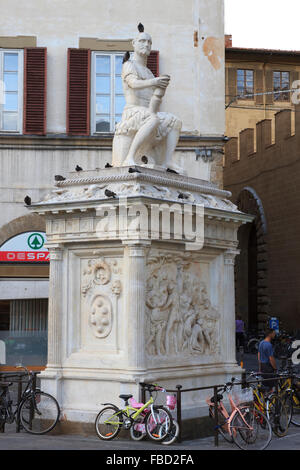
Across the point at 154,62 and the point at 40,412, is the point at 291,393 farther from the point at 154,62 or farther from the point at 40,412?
the point at 154,62

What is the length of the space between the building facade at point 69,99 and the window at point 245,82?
20.4 metres

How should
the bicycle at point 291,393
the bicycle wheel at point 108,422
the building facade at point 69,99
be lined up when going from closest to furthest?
1. the bicycle wheel at point 108,422
2. the bicycle at point 291,393
3. the building facade at point 69,99

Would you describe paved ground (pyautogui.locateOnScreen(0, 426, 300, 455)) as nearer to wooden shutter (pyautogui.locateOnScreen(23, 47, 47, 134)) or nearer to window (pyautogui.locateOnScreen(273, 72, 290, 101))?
wooden shutter (pyautogui.locateOnScreen(23, 47, 47, 134))

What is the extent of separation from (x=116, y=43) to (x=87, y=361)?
12.4 m

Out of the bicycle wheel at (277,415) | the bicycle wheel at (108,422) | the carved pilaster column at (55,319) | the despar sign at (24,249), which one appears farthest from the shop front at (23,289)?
the bicycle wheel at (108,422)

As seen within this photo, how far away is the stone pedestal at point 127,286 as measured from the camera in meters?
12.5

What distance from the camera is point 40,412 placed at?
12977 mm

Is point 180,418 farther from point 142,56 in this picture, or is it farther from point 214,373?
point 142,56

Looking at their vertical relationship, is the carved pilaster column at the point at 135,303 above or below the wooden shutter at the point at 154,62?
below

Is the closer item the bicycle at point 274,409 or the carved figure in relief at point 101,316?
the carved figure in relief at point 101,316

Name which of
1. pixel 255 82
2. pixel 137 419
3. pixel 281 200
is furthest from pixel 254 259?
pixel 137 419

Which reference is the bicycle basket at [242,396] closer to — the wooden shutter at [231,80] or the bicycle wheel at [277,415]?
the bicycle wheel at [277,415]

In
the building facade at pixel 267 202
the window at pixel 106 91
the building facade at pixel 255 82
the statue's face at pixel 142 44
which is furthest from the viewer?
the building facade at pixel 255 82

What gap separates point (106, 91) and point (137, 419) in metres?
13.0
